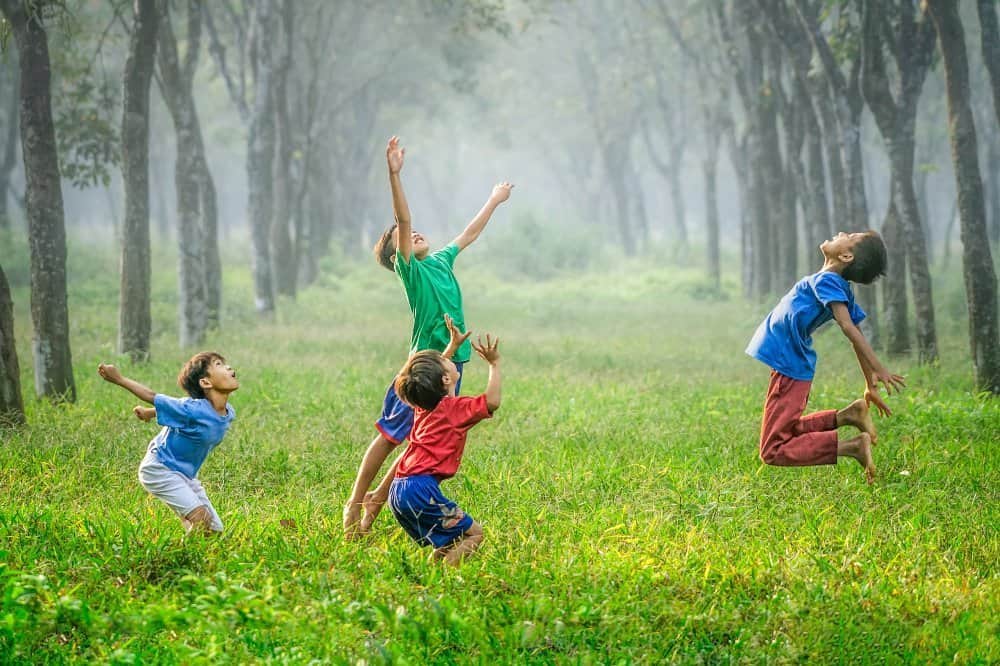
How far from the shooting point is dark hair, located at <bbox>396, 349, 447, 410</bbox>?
4812mm

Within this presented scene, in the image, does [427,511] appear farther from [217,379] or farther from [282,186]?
[282,186]

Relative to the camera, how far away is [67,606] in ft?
12.1

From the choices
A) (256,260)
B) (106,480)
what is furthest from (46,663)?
(256,260)

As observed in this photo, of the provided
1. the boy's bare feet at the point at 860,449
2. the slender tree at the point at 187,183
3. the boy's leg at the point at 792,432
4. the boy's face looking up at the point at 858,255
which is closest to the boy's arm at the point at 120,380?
the boy's leg at the point at 792,432

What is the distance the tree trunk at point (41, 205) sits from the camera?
28.4 ft

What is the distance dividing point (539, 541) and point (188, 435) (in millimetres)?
1916

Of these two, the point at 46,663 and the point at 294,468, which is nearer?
the point at 46,663

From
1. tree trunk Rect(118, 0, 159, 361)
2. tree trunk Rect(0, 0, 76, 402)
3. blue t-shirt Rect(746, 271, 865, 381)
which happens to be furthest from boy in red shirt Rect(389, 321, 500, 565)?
tree trunk Rect(118, 0, 159, 361)

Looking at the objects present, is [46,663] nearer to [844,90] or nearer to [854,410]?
[854,410]

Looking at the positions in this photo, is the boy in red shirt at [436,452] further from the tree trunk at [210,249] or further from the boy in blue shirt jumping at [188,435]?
the tree trunk at [210,249]

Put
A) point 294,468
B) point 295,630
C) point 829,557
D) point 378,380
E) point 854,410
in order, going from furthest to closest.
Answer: point 378,380
point 294,468
point 854,410
point 829,557
point 295,630

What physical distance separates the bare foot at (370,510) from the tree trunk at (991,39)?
348 inches

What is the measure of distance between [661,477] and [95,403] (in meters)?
5.15

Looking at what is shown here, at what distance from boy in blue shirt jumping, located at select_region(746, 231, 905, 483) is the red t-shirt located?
2183 millimetres
